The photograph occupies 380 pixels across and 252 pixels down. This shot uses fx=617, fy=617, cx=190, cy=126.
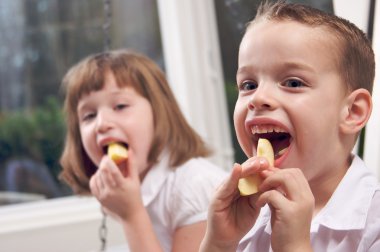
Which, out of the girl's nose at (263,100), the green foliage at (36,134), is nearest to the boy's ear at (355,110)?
the girl's nose at (263,100)

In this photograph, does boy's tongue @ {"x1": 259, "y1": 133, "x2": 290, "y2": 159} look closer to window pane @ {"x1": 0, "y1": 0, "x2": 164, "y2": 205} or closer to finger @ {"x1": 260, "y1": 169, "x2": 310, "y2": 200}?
finger @ {"x1": 260, "y1": 169, "x2": 310, "y2": 200}

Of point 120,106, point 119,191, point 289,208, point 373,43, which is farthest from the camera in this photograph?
point 120,106

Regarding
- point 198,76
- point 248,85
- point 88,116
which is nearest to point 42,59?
point 198,76

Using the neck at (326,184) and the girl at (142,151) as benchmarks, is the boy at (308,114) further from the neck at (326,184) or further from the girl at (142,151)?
the girl at (142,151)

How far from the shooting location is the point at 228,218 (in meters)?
0.83

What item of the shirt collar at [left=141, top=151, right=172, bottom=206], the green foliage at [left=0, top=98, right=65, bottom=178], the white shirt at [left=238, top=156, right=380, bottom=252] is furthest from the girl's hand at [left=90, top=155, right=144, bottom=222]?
the green foliage at [left=0, top=98, right=65, bottom=178]

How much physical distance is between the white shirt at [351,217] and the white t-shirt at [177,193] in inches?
15.8

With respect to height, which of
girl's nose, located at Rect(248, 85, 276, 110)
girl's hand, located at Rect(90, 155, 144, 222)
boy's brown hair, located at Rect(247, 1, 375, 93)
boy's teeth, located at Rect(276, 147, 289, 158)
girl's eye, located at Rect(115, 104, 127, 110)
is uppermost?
boy's brown hair, located at Rect(247, 1, 375, 93)

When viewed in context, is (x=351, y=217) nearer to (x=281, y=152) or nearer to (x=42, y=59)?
(x=281, y=152)

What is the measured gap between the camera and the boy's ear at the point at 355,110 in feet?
2.79

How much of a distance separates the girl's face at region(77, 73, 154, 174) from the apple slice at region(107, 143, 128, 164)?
0.04 feet

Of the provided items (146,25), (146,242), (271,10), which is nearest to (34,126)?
(146,25)

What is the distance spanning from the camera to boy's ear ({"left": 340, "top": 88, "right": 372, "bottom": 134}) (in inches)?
33.5

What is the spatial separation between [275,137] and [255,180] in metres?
0.09
